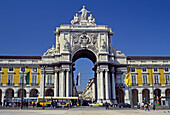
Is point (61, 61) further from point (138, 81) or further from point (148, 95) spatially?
point (148, 95)

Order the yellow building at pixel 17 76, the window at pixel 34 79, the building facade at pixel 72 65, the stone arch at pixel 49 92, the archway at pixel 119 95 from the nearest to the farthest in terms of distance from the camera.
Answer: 1. the building facade at pixel 72 65
2. the yellow building at pixel 17 76
3. the window at pixel 34 79
4. the stone arch at pixel 49 92
5. the archway at pixel 119 95

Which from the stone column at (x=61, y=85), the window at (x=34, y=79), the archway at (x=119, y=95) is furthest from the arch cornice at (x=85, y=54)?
the window at (x=34, y=79)

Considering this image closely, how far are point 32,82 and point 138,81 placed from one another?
35632 millimetres

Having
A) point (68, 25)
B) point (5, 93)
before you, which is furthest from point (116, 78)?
point (5, 93)

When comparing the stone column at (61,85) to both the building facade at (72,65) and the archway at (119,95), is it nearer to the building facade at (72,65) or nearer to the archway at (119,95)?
the building facade at (72,65)

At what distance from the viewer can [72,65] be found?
74.6 metres

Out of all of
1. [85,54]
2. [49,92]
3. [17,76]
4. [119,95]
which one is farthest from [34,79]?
[119,95]

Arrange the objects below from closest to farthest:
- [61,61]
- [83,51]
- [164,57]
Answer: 1. [61,61]
2. [83,51]
3. [164,57]

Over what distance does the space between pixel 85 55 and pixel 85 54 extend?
3.86ft

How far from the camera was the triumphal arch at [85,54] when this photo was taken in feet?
229

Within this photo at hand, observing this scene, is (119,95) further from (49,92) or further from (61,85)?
(49,92)

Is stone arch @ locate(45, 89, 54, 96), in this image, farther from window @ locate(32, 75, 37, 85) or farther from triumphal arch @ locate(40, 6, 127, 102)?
window @ locate(32, 75, 37, 85)

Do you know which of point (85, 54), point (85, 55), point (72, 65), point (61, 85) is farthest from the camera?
point (85, 55)

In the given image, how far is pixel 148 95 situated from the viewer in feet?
251
